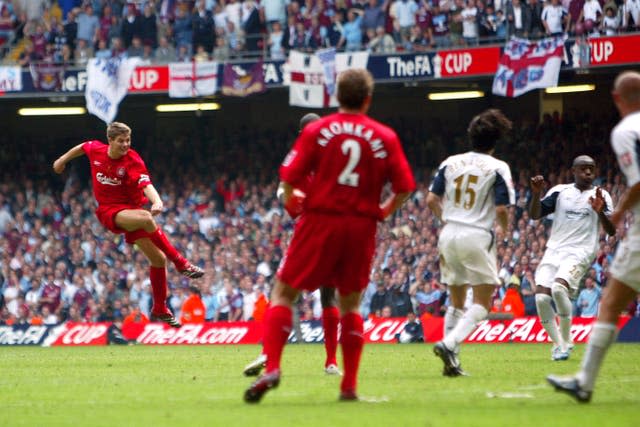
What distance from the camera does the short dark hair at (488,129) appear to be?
11.2 m

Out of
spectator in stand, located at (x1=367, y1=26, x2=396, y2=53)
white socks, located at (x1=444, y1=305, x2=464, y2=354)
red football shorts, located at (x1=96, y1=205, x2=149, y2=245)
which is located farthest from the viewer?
spectator in stand, located at (x1=367, y1=26, x2=396, y2=53)

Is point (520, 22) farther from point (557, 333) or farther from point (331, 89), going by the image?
point (557, 333)

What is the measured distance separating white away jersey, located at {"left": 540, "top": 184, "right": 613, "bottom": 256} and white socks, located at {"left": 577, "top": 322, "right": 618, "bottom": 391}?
6239mm

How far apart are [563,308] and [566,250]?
0.76 meters

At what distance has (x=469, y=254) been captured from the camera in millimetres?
11258

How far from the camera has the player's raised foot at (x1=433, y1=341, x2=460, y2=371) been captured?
1065cm

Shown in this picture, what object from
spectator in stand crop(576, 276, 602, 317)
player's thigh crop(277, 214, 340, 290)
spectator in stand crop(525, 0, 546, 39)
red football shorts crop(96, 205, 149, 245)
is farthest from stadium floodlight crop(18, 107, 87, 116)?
player's thigh crop(277, 214, 340, 290)

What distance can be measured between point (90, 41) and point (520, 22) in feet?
39.6

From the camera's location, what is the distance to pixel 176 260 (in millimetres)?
15109

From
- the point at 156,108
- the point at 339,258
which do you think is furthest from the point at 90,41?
the point at 339,258

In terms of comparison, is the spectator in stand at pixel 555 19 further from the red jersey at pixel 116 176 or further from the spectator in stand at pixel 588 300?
the red jersey at pixel 116 176

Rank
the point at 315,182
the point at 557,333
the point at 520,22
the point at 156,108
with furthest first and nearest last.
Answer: the point at 156,108 → the point at 520,22 → the point at 557,333 → the point at 315,182

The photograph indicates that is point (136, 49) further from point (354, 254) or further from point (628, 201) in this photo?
point (628, 201)

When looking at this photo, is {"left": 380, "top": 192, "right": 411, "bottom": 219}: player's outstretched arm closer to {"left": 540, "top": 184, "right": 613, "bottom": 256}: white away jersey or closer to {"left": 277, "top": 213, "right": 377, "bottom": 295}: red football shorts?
{"left": 277, "top": 213, "right": 377, "bottom": 295}: red football shorts
